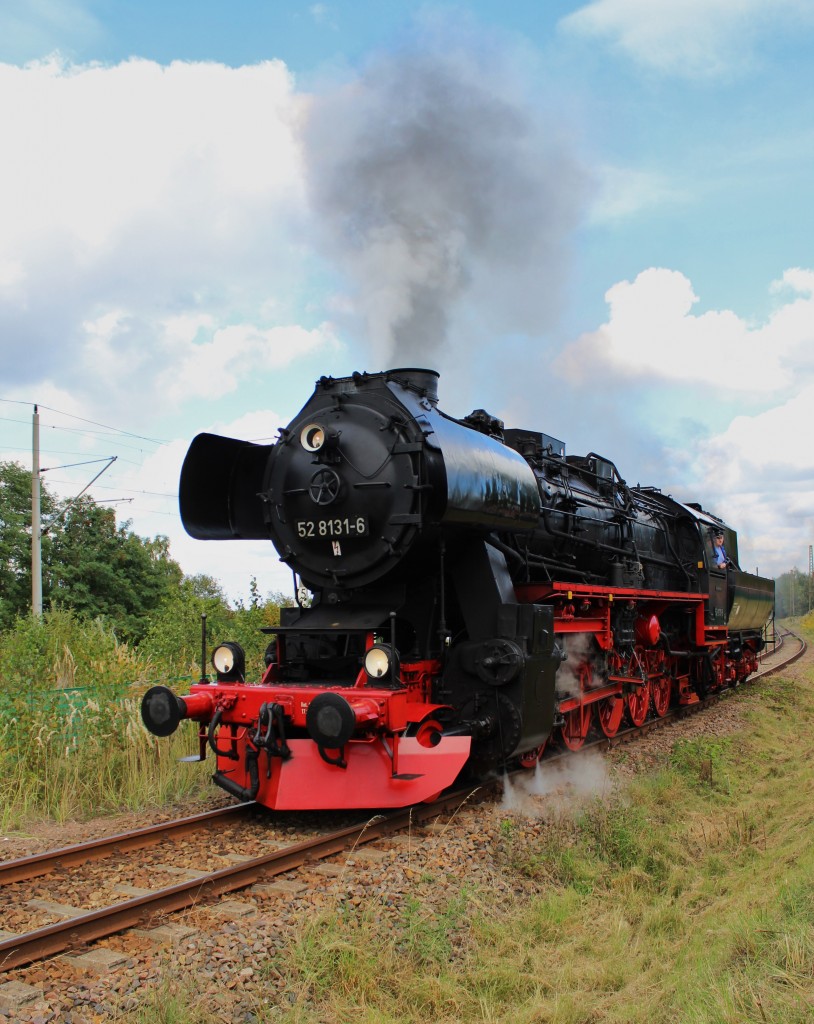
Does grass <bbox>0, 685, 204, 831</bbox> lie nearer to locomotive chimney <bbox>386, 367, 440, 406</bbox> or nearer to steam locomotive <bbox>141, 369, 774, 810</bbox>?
steam locomotive <bbox>141, 369, 774, 810</bbox>

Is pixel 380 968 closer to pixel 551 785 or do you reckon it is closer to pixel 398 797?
pixel 398 797

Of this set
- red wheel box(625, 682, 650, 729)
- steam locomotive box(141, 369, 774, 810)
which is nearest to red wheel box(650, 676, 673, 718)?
red wheel box(625, 682, 650, 729)

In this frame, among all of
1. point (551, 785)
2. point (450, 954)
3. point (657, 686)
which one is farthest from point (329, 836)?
point (657, 686)

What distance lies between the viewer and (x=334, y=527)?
22.5ft

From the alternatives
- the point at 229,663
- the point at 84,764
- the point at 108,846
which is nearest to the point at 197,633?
the point at 84,764

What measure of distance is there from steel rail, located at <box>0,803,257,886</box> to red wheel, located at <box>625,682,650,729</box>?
19.9 feet

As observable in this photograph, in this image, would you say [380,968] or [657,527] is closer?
[380,968]

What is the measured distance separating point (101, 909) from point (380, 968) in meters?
1.51

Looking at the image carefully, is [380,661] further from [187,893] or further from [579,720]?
[579,720]

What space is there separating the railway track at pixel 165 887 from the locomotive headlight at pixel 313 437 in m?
2.87

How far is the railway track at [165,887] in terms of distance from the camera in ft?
13.3

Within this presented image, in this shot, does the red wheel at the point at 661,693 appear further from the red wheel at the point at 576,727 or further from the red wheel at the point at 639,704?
the red wheel at the point at 576,727

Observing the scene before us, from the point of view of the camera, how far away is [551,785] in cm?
773

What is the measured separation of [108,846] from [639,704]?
7.59 m
